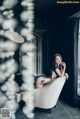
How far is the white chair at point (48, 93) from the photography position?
436 centimetres

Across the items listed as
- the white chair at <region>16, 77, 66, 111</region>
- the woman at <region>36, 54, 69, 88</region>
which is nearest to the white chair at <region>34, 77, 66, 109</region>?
the white chair at <region>16, 77, 66, 111</region>

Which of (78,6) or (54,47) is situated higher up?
(78,6)

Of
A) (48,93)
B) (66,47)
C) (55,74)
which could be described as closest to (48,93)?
(48,93)

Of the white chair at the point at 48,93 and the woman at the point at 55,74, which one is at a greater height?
the woman at the point at 55,74

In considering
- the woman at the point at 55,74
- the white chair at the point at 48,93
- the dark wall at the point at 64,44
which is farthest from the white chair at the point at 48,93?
the dark wall at the point at 64,44

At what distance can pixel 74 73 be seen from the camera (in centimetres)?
504

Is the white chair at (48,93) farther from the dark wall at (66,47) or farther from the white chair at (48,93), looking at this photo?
the dark wall at (66,47)

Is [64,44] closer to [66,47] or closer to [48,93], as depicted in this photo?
[66,47]

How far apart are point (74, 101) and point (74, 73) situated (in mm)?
602

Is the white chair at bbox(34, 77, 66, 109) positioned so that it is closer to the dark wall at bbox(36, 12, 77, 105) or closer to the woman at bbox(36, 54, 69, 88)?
the woman at bbox(36, 54, 69, 88)

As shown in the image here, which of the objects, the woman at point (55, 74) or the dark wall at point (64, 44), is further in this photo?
the dark wall at point (64, 44)

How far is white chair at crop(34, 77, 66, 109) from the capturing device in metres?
4.36

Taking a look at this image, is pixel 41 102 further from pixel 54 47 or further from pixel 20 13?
pixel 20 13

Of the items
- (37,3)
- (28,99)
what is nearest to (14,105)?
(28,99)
